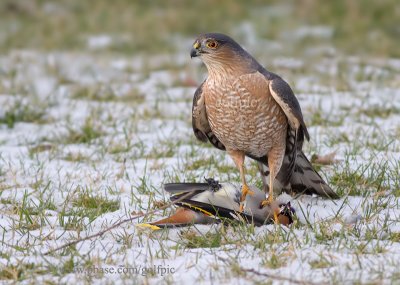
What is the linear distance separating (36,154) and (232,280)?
10.6 ft

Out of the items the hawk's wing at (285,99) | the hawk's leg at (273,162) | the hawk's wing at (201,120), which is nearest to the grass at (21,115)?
the hawk's wing at (201,120)

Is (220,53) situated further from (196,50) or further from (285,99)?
(285,99)

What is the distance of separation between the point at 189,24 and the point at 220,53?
26.7ft

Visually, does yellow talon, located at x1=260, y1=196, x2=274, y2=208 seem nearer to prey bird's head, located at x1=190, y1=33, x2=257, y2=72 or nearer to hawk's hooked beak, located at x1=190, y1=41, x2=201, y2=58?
prey bird's head, located at x1=190, y1=33, x2=257, y2=72

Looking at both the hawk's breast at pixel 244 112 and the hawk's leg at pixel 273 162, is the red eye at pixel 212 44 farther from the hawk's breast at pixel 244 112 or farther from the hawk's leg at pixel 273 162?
the hawk's leg at pixel 273 162

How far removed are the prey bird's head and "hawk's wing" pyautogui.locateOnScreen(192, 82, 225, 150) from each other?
219 millimetres

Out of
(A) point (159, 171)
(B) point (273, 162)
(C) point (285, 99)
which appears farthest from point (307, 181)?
(A) point (159, 171)

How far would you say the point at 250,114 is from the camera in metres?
4.90

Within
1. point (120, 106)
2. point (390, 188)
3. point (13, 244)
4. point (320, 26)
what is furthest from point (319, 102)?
→ point (320, 26)

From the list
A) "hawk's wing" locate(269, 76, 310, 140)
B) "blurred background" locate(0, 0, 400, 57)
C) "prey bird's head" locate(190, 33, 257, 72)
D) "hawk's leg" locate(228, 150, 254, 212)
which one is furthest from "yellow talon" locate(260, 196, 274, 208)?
"blurred background" locate(0, 0, 400, 57)

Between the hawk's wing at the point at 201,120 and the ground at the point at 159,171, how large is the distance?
0.44 m

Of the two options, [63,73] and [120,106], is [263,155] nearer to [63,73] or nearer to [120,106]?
[120,106]

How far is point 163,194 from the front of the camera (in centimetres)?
547

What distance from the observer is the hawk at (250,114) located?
491cm
